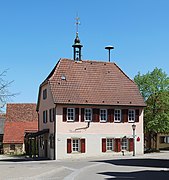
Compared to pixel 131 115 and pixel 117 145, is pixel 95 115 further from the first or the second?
pixel 131 115

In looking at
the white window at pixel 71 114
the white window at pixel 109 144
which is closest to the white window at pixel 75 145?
the white window at pixel 71 114

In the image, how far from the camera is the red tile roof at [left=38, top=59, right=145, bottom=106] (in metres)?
44.8

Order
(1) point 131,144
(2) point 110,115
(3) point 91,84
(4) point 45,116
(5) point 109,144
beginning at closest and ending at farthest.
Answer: (5) point 109,144 → (2) point 110,115 → (1) point 131,144 → (3) point 91,84 → (4) point 45,116

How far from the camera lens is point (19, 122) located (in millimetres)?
65375

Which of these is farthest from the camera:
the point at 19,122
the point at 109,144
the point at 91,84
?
the point at 19,122

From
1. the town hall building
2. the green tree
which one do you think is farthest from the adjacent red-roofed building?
the green tree

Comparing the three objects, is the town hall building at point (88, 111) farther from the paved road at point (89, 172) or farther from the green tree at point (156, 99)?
the paved road at point (89, 172)

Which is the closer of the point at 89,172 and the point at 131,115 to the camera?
the point at 89,172

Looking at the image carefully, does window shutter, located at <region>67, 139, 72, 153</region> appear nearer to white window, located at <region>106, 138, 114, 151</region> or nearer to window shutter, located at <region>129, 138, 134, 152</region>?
white window, located at <region>106, 138, 114, 151</region>

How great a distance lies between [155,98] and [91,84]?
438 inches

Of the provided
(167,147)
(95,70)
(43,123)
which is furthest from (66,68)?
(167,147)

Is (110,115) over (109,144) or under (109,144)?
over

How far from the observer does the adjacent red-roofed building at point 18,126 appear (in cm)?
6156

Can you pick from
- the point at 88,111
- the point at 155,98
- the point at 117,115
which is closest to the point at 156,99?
A: the point at 155,98
